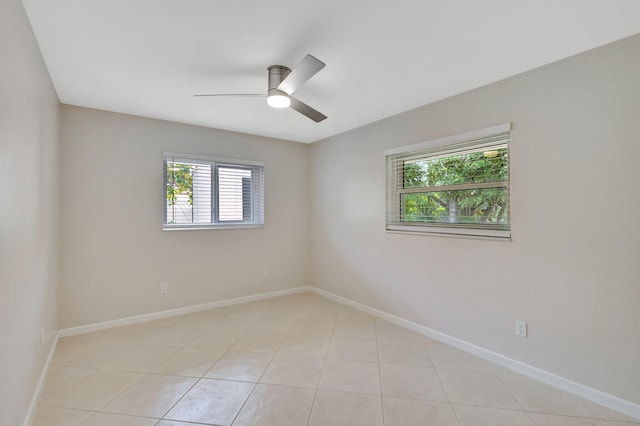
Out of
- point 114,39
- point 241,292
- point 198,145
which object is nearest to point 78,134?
point 198,145

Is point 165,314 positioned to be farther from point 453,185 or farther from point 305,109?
point 453,185

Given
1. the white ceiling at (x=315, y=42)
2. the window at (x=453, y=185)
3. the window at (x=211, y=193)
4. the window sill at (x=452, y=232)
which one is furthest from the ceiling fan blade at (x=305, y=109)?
the window at (x=211, y=193)

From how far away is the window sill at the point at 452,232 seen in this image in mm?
2394

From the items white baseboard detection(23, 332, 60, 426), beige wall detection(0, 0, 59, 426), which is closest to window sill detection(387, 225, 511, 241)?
beige wall detection(0, 0, 59, 426)

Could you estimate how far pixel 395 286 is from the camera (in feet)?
10.7

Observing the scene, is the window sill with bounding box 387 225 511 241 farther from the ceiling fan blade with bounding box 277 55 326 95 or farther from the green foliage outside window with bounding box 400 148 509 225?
the ceiling fan blade with bounding box 277 55 326 95

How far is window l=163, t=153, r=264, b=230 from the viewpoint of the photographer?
3.50 metres

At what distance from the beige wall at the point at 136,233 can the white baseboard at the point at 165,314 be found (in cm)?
5

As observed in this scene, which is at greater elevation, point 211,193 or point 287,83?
point 287,83

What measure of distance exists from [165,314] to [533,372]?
144 inches

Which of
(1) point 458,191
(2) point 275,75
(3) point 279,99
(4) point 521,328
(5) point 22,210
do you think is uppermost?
(2) point 275,75

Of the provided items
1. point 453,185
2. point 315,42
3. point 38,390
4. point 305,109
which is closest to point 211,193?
point 305,109

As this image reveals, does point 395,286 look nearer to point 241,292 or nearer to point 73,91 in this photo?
point 241,292

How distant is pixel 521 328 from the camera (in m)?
2.25
